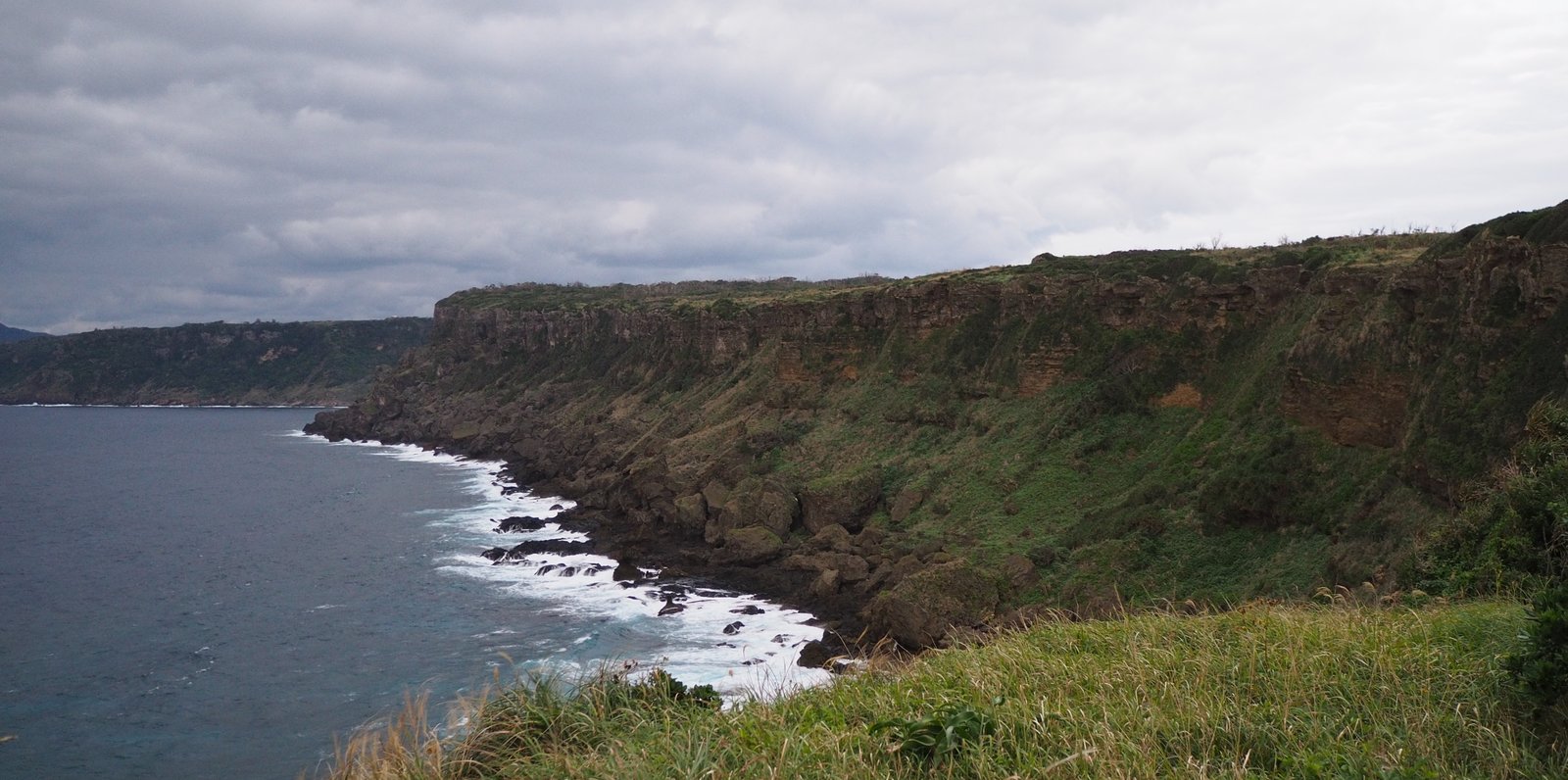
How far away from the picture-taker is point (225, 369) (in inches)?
7534

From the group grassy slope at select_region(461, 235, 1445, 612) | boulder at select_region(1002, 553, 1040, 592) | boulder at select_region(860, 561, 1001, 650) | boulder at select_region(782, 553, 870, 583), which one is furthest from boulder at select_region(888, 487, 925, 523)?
boulder at select_region(860, 561, 1001, 650)

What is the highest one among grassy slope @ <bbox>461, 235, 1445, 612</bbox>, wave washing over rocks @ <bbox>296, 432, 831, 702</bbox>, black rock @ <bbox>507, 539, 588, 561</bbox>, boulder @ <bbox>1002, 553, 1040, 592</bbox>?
grassy slope @ <bbox>461, 235, 1445, 612</bbox>

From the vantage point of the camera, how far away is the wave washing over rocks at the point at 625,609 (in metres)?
27.9

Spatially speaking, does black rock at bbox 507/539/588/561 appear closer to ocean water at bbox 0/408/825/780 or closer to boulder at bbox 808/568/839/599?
ocean water at bbox 0/408/825/780

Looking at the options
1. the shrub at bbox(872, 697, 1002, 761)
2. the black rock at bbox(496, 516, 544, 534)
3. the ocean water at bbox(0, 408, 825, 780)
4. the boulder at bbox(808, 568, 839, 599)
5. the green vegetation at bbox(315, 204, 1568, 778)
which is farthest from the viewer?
the black rock at bbox(496, 516, 544, 534)

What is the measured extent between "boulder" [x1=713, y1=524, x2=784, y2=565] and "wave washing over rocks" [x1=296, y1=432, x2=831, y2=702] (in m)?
2.55

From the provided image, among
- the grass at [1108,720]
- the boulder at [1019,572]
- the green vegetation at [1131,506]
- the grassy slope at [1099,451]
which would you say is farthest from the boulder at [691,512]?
the grass at [1108,720]

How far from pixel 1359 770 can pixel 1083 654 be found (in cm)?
318

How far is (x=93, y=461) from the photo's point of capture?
3541 inches

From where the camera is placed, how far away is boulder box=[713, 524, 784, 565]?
3878 cm

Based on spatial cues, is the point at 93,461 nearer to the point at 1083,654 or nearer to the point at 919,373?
the point at 919,373

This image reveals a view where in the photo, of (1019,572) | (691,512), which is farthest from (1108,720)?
(691,512)

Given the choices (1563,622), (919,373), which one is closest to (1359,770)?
(1563,622)

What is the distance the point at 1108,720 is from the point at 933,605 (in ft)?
67.2
